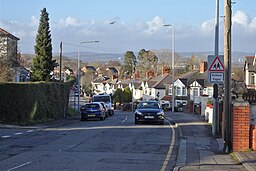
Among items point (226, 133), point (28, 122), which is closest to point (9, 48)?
point (28, 122)

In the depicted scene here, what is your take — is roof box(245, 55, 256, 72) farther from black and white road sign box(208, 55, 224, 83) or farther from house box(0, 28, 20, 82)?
black and white road sign box(208, 55, 224, 83)

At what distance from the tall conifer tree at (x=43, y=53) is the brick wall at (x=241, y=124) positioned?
4082cm

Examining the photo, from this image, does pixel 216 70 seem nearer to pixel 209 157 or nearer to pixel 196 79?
pixel 209 157

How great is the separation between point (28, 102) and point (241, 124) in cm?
1871

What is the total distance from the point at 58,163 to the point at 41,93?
71.1 feet

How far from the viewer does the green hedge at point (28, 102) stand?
30500 millimetres

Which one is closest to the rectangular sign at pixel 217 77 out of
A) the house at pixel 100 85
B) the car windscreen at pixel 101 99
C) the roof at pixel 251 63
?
the car windscreen at pixel 101 99

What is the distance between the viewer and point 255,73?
65125mm

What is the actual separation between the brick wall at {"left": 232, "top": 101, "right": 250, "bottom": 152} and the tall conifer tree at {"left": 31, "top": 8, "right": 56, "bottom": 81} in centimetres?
4082

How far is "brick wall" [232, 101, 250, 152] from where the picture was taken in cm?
1612

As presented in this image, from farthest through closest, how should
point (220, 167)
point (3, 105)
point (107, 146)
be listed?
point (3, 105), point (107, 146), point (220, 167)

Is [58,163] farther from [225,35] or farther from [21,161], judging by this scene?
[225,35]

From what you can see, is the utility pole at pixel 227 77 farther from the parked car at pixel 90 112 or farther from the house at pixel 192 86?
the house at pixel 192 86

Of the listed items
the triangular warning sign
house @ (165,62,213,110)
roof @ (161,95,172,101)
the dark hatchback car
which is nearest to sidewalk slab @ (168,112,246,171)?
the triangular warning sign
